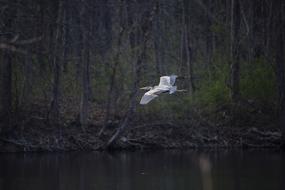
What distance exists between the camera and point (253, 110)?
24203mm

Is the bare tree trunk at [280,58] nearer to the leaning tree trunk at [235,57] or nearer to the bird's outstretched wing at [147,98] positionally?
the leaning tree trunk at [235,57]

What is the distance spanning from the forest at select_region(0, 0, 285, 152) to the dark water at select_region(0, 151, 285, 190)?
1.28 meters

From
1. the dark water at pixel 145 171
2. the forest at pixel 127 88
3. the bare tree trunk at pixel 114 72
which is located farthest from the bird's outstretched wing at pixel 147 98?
the bare tree trunk at pixel 114 72

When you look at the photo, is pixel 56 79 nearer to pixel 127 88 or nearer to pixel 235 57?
pixel 127 88

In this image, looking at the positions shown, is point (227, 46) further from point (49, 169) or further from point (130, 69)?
point (49, 169)

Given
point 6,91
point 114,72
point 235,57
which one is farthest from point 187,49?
point 6,91

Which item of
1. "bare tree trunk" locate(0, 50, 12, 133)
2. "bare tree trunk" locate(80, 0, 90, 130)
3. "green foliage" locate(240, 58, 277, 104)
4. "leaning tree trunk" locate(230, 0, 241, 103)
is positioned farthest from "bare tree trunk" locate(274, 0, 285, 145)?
"bare tree trunk" locate(0, 50, 12, 133)

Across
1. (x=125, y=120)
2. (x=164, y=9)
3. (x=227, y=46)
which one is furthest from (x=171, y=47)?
(x=125, y=120)

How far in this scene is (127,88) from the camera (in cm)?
2561

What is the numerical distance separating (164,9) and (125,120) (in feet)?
32.6

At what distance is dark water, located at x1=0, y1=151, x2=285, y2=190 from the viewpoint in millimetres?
15906

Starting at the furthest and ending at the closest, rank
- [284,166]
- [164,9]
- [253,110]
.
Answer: [164,9] → [253,110] → [284,166]

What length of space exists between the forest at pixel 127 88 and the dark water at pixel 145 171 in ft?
4.21

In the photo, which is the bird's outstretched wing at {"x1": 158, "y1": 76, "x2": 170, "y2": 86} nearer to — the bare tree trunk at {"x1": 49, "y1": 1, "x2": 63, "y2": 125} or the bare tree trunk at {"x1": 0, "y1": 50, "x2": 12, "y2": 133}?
the bare tree trunk at {"x1": 49, "y1": 1, "x2": 63, "y2": 125}
